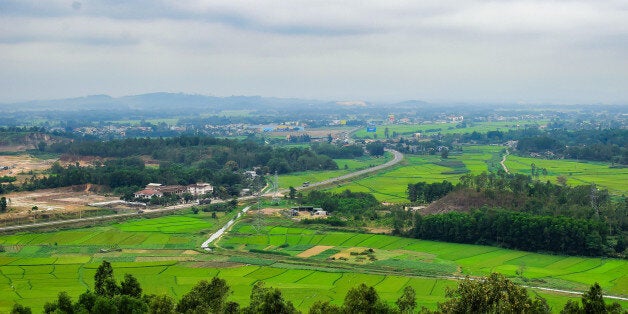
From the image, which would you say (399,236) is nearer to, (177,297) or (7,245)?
(177,297)

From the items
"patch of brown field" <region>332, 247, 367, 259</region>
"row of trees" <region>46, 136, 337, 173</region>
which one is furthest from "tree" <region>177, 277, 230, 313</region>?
"row of trees" <region>46, 136, 337, 173</region>

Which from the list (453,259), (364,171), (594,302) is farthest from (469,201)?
(364,171)

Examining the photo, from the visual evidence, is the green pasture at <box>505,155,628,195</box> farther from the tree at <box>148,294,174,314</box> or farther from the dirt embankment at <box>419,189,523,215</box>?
the tree at <box>148,294,174,314</box>

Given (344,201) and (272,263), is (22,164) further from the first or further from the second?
(272,263)

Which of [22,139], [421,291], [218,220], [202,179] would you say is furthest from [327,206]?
[22,139]

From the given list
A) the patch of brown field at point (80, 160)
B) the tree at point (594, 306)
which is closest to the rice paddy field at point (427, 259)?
the tree at point (594, 306)

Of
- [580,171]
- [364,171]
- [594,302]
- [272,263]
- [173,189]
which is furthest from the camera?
[364,171]
